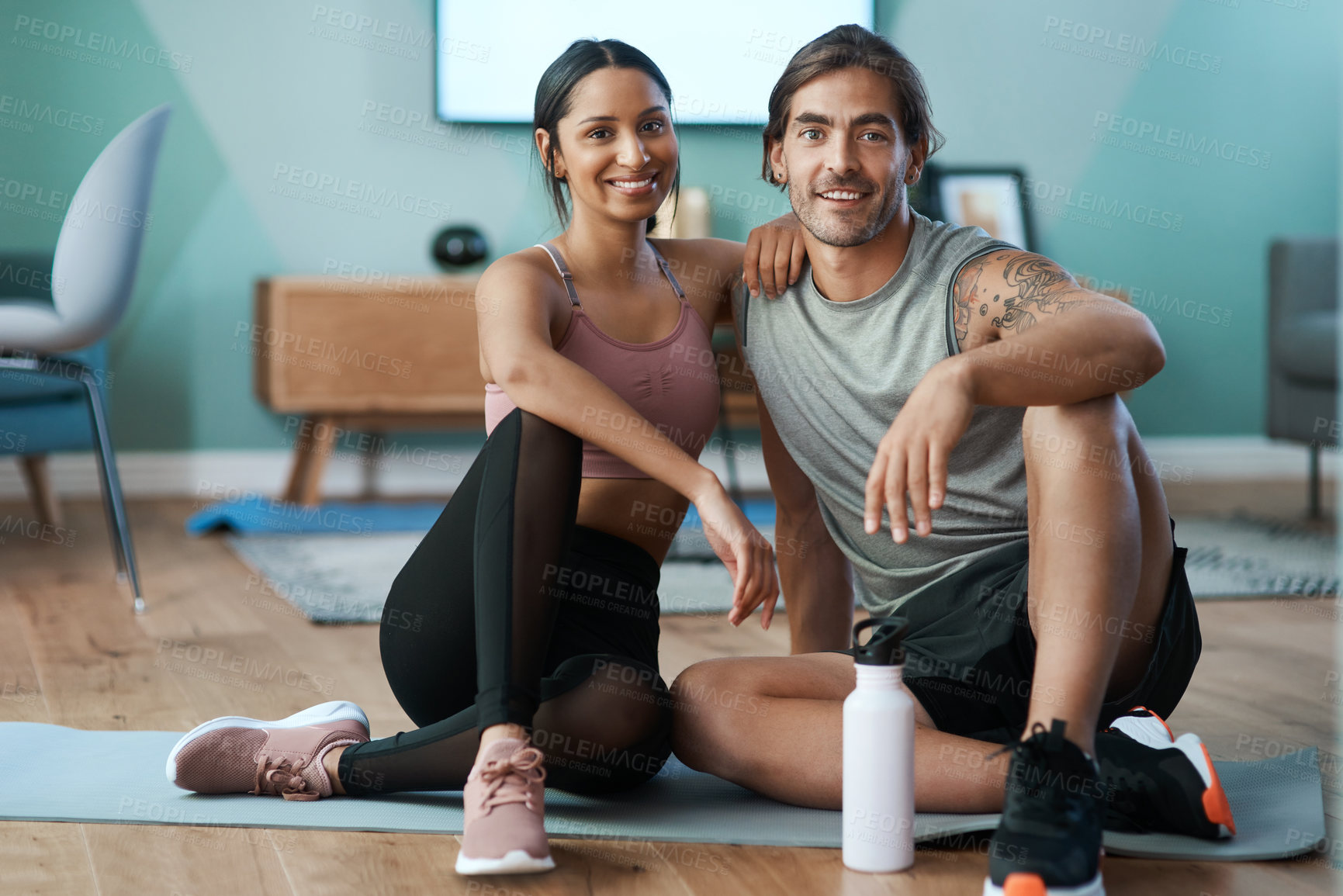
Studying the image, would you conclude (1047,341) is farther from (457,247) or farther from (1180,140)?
(1180,140)

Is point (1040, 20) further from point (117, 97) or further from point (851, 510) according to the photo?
point (851, 510)

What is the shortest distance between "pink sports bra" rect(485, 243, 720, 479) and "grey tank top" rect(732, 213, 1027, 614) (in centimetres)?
9

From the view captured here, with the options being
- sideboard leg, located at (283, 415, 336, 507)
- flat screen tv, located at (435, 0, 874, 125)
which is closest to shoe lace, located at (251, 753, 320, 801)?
sideboard leg, located at (283, 415, 336, 507)

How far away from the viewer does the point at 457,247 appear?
401cm

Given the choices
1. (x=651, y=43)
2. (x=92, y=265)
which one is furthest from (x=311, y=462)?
(x=92, y=265)

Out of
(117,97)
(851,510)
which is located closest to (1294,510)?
(851,510)

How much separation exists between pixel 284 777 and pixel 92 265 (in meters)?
1.19

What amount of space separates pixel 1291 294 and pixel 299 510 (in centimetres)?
288

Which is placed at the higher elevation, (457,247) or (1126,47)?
(1126,47)

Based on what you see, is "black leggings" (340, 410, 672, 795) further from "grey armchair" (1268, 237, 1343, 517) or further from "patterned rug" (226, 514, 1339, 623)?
"grey armchair" (1268, 237, 1343, 517)

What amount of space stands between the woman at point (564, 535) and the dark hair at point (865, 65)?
15cm

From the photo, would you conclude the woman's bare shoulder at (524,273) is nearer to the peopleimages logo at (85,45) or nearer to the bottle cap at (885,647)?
the bottle cap at (885,647)

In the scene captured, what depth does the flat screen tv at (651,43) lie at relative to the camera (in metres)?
4.01

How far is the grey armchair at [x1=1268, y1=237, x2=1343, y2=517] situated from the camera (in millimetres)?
3379
